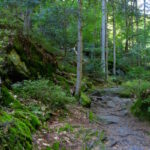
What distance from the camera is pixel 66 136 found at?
473 cm

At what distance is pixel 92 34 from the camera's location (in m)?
20.2

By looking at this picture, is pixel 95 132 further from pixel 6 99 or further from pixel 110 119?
pixel 6 99

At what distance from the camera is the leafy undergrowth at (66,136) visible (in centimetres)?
408

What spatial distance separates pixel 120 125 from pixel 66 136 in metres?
2.68

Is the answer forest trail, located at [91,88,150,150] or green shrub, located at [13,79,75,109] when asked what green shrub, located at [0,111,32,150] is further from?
green shrub, located at [13,79,75,109]

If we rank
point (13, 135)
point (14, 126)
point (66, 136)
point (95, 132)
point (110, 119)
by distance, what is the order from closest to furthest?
point (13, 135), point (14, 126), point (66, 136), point (95, 132), point (110, 119)

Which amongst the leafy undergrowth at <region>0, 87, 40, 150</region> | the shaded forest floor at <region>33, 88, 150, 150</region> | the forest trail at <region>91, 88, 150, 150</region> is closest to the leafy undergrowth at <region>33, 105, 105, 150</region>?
the shaded forest floor at <region>33, 88, 150, 150</region>

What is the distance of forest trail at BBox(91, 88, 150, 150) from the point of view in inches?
199

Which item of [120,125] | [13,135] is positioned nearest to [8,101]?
[13,135]

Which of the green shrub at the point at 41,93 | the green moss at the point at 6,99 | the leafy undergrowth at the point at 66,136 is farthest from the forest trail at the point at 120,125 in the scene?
the green moss at the point at 6,99

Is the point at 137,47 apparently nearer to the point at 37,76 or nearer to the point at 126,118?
the point at 126,118

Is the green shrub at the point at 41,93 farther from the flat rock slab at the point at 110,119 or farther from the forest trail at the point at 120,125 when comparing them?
the flat rock slab at the point at 110,119

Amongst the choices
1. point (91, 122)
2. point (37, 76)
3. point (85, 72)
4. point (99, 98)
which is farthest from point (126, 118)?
point (85, 72)

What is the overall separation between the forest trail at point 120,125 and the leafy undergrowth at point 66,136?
13.8 inches
